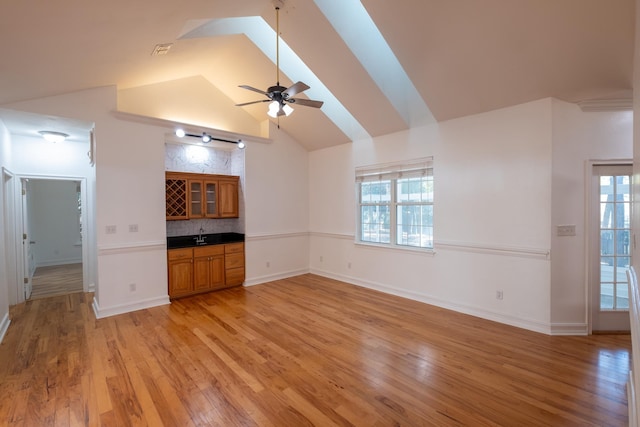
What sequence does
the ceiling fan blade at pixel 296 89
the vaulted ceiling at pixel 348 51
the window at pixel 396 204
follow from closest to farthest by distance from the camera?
the vaulted ceiling at pixel 348 51 < the ceiling fan blade at pixel 296 89 < the window at pixel 396 204

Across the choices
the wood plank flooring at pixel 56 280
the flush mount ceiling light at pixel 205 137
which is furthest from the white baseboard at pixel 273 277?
the wood plank flooring at pixel 56 280

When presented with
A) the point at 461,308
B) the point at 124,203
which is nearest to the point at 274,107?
the point at 124,203

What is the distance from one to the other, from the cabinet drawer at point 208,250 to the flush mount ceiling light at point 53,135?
8.48ft

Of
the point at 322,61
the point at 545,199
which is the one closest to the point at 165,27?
the point at 322,61

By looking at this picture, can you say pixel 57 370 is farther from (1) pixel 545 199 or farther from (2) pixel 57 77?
(1) pixel 545 199

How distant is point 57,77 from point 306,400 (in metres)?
4.09

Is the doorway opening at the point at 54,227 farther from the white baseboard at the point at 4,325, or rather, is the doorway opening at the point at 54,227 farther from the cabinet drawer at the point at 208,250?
the cabinet drawer at the point at 208,250

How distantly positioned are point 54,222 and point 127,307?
523cm

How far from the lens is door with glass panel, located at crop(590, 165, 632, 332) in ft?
10.9

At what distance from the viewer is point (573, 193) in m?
3.36

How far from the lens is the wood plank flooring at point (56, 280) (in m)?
5.11

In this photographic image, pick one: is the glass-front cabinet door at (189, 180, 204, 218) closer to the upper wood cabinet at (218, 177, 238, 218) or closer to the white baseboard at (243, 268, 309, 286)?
the upper wood cabinet at (218, 177, 238, 218)

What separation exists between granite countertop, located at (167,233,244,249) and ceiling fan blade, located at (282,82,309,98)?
3217mm

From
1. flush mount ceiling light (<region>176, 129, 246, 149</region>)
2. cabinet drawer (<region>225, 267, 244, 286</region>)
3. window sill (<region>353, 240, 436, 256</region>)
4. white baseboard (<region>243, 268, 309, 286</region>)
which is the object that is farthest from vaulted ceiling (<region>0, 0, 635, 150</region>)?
white baseboard (<region>243, 268, 309, 286</region>)
